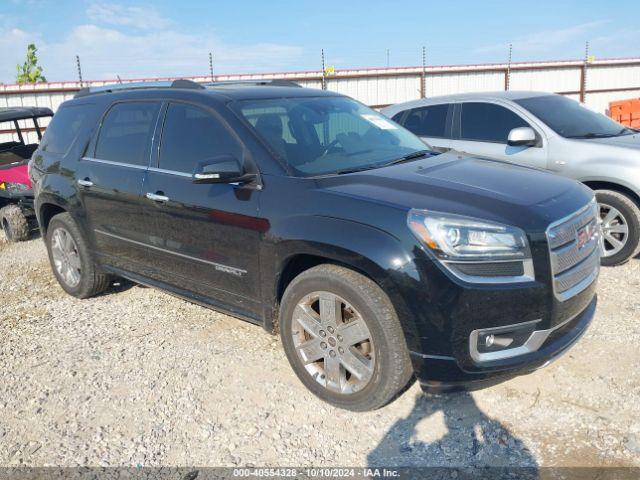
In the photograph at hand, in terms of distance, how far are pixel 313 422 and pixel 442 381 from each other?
793mm

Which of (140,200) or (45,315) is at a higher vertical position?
(140,200)

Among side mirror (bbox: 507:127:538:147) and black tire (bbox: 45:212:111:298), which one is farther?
side mirror (bbox: 507:127:538:147)

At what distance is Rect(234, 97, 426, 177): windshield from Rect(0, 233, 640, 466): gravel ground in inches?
55.2

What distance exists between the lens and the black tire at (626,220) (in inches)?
208

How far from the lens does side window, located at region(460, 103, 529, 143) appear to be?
6.09 m

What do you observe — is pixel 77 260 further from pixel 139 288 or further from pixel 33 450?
pixel 33 450

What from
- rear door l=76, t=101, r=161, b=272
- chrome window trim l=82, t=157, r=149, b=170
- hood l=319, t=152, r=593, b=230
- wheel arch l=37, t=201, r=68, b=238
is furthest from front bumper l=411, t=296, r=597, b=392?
wheel arch l=37, t=201, r=68, b=238

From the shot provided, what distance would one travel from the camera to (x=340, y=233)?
2.86 metres

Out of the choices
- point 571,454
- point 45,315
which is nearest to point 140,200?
point 45,315

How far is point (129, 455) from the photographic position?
2838 mm

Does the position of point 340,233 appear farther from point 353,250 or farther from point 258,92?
point 258,92

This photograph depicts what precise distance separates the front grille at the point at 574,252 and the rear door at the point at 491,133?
2740 mm

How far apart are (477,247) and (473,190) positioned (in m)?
0.44

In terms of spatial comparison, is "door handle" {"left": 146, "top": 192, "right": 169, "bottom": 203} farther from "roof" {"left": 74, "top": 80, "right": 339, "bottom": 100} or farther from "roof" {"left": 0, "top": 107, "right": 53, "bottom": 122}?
"roof" {"left": 0, "top": 107, "right": 53, "bottom": 122}
